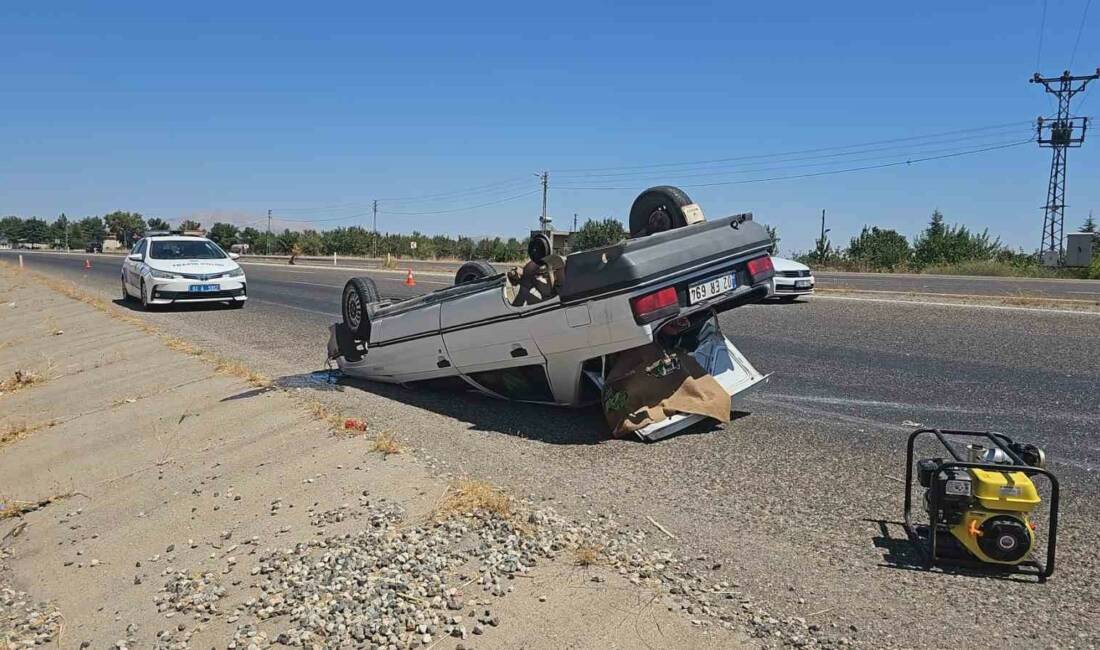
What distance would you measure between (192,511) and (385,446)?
1371 mm

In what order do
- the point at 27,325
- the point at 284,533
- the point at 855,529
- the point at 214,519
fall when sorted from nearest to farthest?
the point at 855,529, the point at 284,533, the point at 214,519, the point at 27,325

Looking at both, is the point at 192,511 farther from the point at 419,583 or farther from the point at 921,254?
the point at 921,254

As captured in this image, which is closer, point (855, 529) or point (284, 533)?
point (855, 529)

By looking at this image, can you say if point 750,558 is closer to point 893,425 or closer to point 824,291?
point 893,425

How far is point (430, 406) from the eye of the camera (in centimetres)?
723

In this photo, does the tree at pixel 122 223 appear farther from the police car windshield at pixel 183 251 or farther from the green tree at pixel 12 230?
the police car windshield at pixel 183 251

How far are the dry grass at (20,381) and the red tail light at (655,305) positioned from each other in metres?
10.1

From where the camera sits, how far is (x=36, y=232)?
580ft

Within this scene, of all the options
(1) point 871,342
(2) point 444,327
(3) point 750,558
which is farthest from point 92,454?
(1) point 871,342

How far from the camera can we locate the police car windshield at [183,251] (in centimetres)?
1733

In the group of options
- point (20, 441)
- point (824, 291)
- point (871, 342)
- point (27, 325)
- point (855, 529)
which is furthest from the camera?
point (824, 291)

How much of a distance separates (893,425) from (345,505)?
4497 mm

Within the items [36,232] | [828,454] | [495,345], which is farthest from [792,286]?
[36,232]

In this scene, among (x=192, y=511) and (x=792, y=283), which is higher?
(x=792, y=283)
